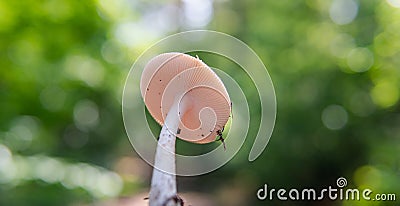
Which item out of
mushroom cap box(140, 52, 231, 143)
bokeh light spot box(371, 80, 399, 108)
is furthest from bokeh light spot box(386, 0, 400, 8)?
mushroom cap box(140, 52, 231, 143)

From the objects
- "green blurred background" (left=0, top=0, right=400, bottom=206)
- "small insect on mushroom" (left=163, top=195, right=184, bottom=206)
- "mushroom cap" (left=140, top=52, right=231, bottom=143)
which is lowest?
"small insect on mushroom" (left=163, top=195, right=184, bottom=206)

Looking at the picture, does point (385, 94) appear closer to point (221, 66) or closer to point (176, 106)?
point (221, 66)

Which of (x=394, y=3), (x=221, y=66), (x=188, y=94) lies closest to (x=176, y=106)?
(x=188, y=94)

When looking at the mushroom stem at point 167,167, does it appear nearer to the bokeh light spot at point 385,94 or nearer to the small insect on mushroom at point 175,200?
the small insect on mushroom at point 175,200

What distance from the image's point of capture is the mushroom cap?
0.63ft

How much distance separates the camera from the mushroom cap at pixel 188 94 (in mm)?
193

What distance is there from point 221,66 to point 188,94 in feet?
2.68

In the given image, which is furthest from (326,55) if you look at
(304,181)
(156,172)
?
(156,172)

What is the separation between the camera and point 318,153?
122cm

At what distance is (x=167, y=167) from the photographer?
0.21m

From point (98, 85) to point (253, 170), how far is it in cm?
58

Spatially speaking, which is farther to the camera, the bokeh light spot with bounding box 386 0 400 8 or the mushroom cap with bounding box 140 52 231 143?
the bokeh light spot with bounding box 386 0 400 8

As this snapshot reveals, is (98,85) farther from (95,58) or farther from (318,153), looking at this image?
(318,153)

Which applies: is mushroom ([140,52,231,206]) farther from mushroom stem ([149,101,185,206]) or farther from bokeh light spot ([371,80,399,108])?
bokeh light spot ([371,80,399,108])
